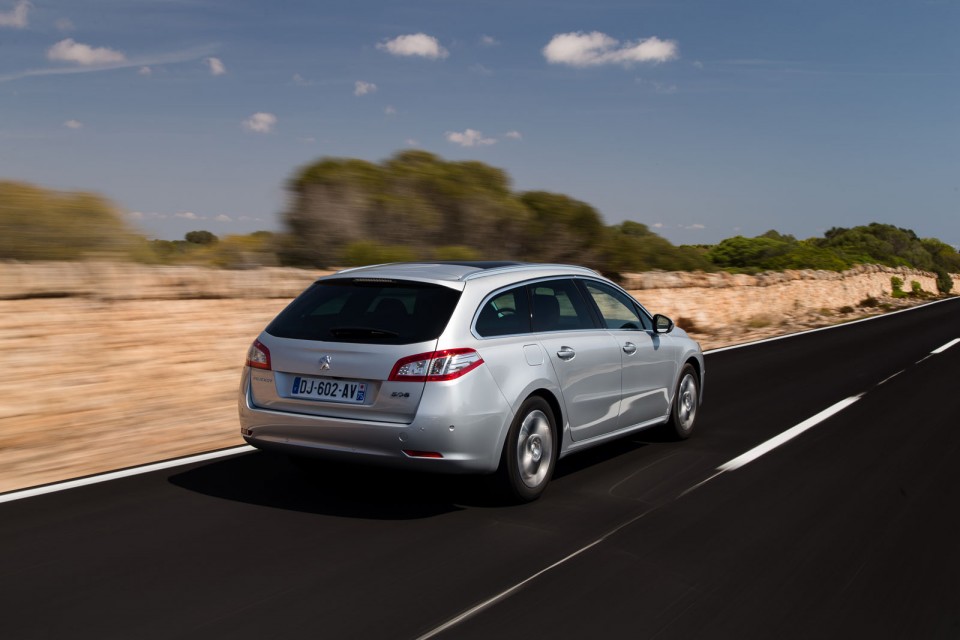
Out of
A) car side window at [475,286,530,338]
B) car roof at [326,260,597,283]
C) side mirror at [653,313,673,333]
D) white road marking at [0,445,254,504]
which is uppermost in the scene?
car roof at [326,260,597,283]

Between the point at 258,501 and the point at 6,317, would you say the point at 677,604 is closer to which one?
the point at 258,501

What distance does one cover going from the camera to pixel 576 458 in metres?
7.56

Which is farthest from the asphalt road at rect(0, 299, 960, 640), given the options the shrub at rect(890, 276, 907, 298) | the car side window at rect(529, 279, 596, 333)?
the shrub at rect(890, 276, 907, 298)

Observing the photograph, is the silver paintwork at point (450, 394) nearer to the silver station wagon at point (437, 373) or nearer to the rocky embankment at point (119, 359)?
the silver station wagon at point (437, 373)

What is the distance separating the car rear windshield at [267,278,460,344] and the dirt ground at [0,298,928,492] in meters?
2.37

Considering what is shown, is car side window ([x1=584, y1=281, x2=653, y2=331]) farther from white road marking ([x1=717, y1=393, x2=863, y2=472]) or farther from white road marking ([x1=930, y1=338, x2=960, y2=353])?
white road marking ([x1=930, y1=338, x2=960, y2=353])

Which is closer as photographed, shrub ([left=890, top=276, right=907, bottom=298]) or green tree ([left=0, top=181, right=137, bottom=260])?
green tree ([left=0, top=181, right=137, bottom=260])

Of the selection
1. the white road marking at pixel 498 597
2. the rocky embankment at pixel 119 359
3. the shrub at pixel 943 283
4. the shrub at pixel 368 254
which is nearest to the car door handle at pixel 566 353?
the white road marking at pixel 498 597

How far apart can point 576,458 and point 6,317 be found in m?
5.13

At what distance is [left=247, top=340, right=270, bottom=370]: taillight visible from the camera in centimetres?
601

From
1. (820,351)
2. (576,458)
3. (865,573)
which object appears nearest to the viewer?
(865,573)

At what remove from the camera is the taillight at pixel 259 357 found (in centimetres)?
601

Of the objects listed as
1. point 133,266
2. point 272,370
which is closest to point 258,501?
point 272,370

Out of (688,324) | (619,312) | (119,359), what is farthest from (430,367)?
(688,324)
